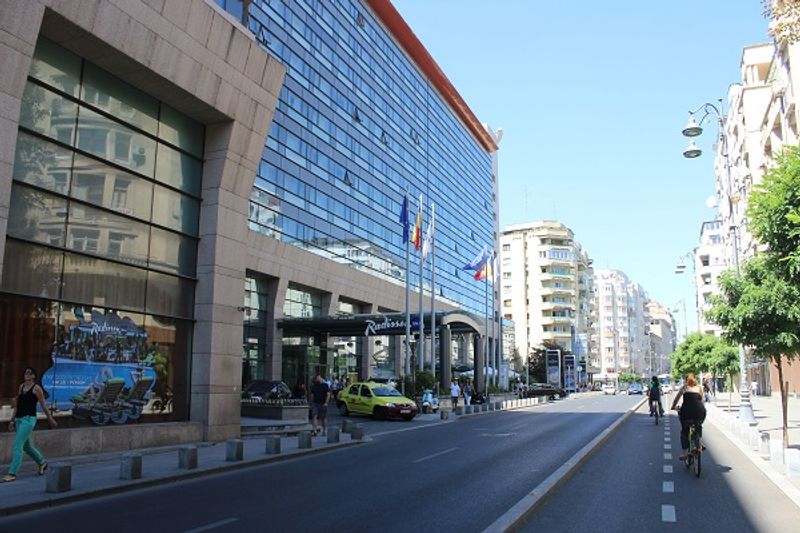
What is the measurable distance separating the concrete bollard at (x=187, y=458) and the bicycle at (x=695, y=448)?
9233 millimetres

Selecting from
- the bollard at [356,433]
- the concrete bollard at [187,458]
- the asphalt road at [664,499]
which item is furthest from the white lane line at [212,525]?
the bollard at [356,433]

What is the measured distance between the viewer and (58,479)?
10.2 m

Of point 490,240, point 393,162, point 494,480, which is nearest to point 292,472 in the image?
point 494,480

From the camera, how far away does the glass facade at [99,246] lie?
13.9 m

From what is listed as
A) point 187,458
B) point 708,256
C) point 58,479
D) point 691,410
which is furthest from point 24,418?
point 708,256

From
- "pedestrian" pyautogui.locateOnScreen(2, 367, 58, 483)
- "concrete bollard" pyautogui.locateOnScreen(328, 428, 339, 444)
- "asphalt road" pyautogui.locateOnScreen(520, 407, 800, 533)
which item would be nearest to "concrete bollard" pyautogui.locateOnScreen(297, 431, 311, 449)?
"concrete bollard" pyautogui.locateOnScreen(328, 428, 339, 444)

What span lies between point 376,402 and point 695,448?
64.2 feet

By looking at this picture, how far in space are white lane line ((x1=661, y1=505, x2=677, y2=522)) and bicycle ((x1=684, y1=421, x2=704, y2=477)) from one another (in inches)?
123

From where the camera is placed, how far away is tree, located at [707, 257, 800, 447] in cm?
1346

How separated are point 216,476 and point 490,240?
82.6 meters

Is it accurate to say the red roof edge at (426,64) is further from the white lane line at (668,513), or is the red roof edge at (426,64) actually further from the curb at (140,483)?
the white lane line at (668,513)

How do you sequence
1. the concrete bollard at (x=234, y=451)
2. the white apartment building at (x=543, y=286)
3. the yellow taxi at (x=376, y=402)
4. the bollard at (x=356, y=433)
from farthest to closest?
the white apartment building at (x=543, y=286) → the yellow taxi at (x=376, y=402) → the bollard at (x=356, y=433) → the concrete bollard at (x=234, y=451)

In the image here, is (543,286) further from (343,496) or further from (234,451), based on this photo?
(343,496)

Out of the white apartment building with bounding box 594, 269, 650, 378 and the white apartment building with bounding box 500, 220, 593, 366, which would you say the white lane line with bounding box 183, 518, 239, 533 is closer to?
the white apartment building with bounding box 500, 220, 593, 366
